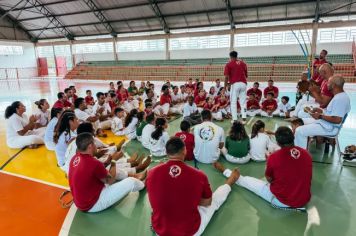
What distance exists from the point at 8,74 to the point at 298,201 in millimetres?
37196

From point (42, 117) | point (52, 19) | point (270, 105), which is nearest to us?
point (42, 117)

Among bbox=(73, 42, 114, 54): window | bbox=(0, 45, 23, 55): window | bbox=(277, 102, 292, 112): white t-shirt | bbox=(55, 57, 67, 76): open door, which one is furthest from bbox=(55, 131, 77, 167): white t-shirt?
bbox=(55, 57, 67, 76): open door

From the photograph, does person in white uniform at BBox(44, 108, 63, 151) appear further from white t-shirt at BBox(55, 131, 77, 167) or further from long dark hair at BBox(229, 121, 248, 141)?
long dark hair at BBox(229, 121, 248, 141)

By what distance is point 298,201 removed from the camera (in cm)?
317

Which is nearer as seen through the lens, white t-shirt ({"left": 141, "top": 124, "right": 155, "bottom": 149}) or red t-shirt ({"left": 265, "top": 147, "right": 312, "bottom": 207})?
red t-shirt ({"left": 265, "top": 147, "right": 312, "bottom": 207})

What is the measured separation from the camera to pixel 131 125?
21.6ft

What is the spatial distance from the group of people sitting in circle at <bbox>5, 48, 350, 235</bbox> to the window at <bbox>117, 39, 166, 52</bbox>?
68.2 ft

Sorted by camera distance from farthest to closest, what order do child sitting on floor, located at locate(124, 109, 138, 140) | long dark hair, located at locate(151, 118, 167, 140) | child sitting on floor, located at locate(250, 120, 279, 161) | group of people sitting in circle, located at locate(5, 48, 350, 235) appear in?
child sitting on floor, located at locate(124, 109, 138, 140) → long dark hair, located at locate(151, 118, 167, 140) → child sitting on floor, located at locate(250, 120, 279, 161) → group of people sitting in circle, located at locate(5, 48, 350, 235)

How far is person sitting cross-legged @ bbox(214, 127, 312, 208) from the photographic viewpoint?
9.80 ft

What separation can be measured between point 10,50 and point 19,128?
3229 cm

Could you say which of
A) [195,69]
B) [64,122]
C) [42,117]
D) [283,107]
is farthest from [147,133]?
[195,69]

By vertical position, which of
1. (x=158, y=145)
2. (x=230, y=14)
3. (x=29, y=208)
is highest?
(x=230, y=14)

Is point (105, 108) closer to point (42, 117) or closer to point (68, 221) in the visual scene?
point (42, 117)

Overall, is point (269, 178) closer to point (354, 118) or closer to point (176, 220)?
point (176, 220)
